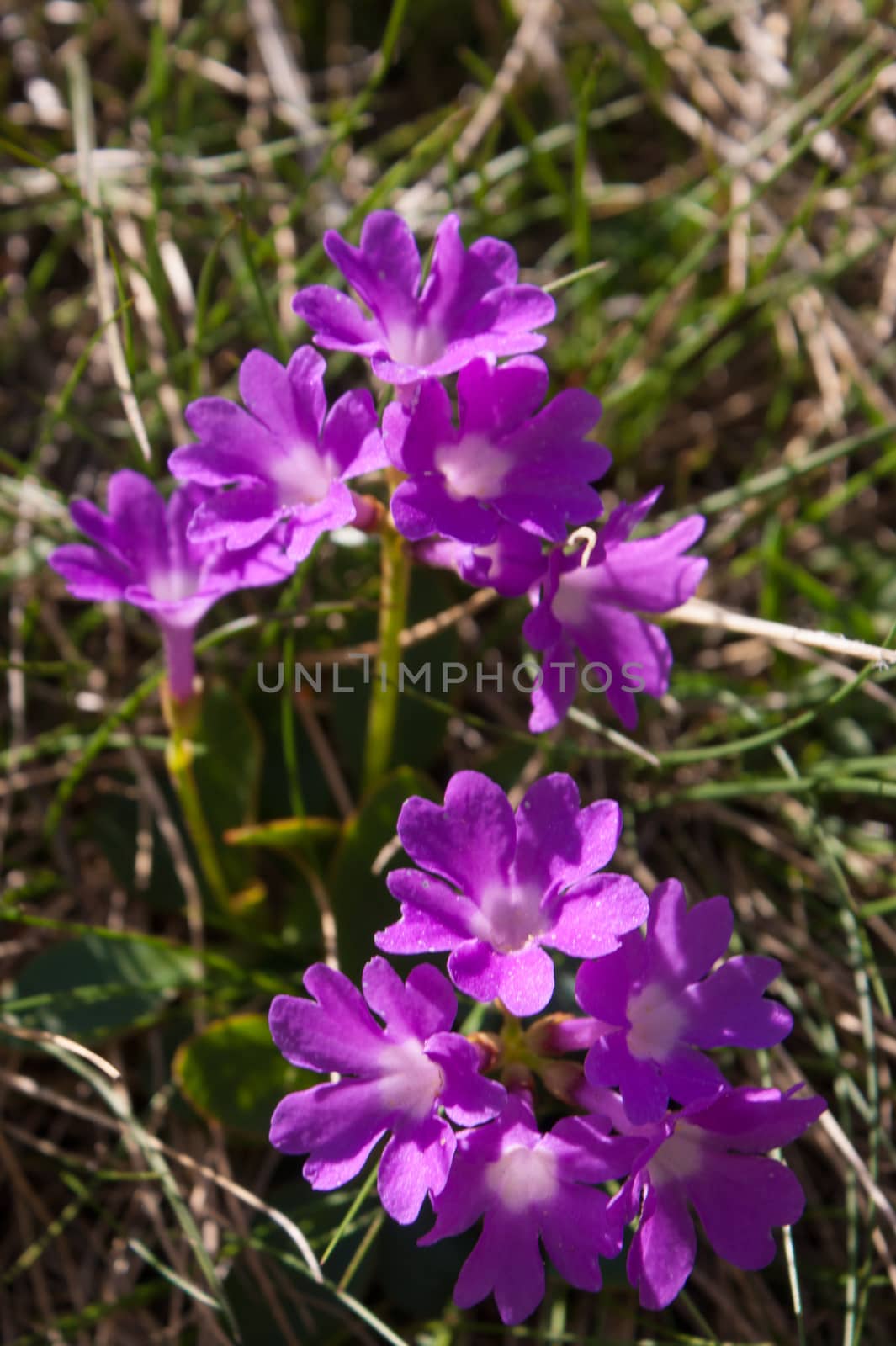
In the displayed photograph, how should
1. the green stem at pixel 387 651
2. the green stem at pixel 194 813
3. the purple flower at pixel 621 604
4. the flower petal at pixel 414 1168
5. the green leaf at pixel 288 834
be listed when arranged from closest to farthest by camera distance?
the flower petal at pixel 414 1168, the purple flower at pixel 621 604, the green stem at pixel 387 651, the green stem at pixel 194 813, the green leaf at pixel 288 834

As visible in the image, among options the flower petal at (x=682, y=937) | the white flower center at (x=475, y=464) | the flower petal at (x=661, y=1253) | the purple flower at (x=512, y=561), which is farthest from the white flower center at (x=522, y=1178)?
the white flower center at (x=475, y=464)

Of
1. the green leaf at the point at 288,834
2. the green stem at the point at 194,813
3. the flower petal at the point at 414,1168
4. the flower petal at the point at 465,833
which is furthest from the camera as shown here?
the green leaf at the point at 288,834

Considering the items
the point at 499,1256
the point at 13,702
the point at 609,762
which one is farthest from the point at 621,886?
the point at 13,702

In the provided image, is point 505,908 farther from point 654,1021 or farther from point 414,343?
point 414,343

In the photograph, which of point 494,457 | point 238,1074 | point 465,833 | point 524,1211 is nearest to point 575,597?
point 494,457

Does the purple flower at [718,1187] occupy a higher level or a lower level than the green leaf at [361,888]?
lower

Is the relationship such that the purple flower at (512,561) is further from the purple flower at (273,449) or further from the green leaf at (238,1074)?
the green leaf at (238,1074)

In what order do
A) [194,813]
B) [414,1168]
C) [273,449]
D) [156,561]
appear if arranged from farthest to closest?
[194,813]
[156,561]
[273,449]
[414,1168]

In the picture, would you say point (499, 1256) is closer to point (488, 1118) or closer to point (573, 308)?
point (488, 1118)
